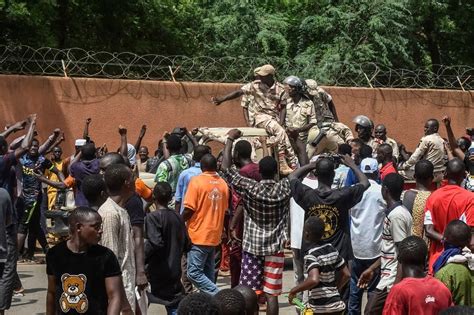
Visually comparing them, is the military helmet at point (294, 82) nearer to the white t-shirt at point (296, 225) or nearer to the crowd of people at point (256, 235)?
the crowd of people at point (256, 235)

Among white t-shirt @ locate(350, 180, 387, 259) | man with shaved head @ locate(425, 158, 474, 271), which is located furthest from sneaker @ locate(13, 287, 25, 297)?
man with shaved head @ locate(425, 158, 474, 271)

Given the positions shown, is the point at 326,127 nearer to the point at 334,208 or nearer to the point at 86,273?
the point at 334,208

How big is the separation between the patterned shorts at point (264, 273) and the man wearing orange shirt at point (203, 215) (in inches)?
20.3

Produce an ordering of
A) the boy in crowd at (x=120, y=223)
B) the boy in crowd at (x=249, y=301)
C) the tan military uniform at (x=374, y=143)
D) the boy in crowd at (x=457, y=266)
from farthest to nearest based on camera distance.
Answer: the tan military uniform at (x=374, y=143)
the boy in crowd at (x=120, y=223)
the boy in crowd at (x=457, y=266)
the boy in crowd at (x=249, y=301)

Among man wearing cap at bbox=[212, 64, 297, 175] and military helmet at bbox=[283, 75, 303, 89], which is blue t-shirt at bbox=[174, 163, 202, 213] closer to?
man wearing cap at bbox=[212, 64, 297, 175]

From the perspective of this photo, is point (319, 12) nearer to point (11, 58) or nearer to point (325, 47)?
point (325, 47)

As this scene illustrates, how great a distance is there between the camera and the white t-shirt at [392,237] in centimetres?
820

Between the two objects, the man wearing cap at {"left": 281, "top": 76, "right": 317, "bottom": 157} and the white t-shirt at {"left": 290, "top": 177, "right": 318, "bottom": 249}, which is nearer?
the white t-shirt at {"left": 290, "top": 177, "right": 318, "bottom": 249}

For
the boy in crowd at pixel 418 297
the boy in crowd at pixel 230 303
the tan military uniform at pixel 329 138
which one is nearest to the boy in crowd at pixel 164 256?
the boy in crowd at pixel 418 297

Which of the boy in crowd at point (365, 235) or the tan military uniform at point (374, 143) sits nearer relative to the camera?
the boy in crowd at point (365, 235)

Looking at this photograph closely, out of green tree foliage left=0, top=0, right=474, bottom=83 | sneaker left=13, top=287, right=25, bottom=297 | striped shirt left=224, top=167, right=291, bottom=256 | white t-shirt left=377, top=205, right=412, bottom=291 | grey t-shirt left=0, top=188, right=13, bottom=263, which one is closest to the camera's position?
white t-shirt left=377, top=205, right=412, bottom=291

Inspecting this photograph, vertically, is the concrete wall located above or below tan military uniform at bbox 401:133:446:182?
above

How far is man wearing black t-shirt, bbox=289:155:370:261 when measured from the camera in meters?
8.45

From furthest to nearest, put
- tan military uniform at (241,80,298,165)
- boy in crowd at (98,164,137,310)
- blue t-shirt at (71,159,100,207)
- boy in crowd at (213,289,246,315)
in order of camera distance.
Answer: tan military uniform at (241,80,298,165), blue t-shirt at (71,159,100,207), boy in crowd at (98,164,137,310), boy in crowd at (213,289,246,315)
